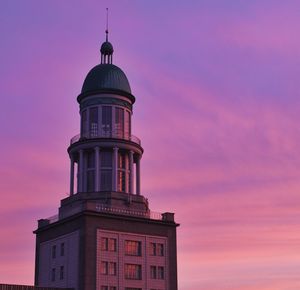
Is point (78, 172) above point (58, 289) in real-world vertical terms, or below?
above

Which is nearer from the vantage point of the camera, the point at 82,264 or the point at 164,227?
the point at 82,264

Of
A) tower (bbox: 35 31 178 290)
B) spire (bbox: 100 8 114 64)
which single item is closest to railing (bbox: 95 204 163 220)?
tower (bbox: 35 31 178 290)

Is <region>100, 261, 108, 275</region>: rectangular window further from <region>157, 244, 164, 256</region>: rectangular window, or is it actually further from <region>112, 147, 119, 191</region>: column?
<region>112, 147, 119, 191</region>: column

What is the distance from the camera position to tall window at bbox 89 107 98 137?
8409 centimetres

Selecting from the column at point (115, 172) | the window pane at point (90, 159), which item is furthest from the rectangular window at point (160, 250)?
the window pane at point (90, 159)

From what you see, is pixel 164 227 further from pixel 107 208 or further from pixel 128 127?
pixel 128 127

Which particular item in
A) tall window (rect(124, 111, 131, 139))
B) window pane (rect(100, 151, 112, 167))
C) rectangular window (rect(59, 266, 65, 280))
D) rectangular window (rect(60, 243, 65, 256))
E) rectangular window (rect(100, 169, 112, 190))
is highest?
tall window (rect(124, 111, 131, 139))

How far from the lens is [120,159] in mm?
83562

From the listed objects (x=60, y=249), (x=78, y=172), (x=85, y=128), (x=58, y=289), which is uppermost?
(x=85, y=128)

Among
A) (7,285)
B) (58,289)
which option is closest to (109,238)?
(58,289)

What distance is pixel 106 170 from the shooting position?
8238cm

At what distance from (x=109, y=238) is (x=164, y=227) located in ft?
26.5

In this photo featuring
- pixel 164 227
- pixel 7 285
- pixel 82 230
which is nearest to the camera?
pixel 7 285

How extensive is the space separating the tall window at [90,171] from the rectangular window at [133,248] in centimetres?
811
